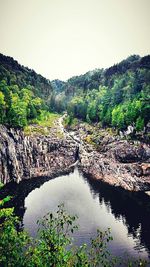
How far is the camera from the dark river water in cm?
6912

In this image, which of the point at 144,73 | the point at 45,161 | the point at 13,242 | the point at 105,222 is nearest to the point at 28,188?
the point at 45,161

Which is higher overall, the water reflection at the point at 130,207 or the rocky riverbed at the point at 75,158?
the rocky riverbed at the point at 75,158

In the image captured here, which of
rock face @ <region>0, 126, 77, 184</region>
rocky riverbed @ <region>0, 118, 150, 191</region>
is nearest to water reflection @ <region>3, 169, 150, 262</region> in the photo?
rocky riverbed @ <region>0, 118, 150, 191</region>

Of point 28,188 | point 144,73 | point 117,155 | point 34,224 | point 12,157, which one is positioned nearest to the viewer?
point 34,224

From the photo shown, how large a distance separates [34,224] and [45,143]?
6025cm

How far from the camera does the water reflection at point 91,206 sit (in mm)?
70312

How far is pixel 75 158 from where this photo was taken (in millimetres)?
135000

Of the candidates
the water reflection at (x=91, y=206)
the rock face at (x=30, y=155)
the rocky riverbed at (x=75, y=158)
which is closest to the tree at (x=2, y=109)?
the rock face at (x=30, y=155)

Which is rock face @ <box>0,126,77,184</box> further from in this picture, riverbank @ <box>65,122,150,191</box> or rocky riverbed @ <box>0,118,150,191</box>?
riverbank @ <box>65,122,150,191</box>

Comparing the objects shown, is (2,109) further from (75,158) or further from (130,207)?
(130,207)

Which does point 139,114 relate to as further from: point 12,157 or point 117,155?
point 12,157

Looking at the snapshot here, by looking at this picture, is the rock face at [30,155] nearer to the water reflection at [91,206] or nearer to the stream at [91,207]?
the stream at [91,207]

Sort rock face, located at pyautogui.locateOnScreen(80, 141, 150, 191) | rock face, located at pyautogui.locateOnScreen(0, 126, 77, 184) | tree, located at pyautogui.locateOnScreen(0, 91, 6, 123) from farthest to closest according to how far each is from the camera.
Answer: tree, located at pyautogui.locateOnScreen(0, 91, 6, 123)
rock face, located at pyautogui.locateOnScreen(0, 126, 77, 184)
rock face, located at pyautogui.locateOnScreen(80, 141, 150, 191)

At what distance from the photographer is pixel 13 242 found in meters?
32.7
